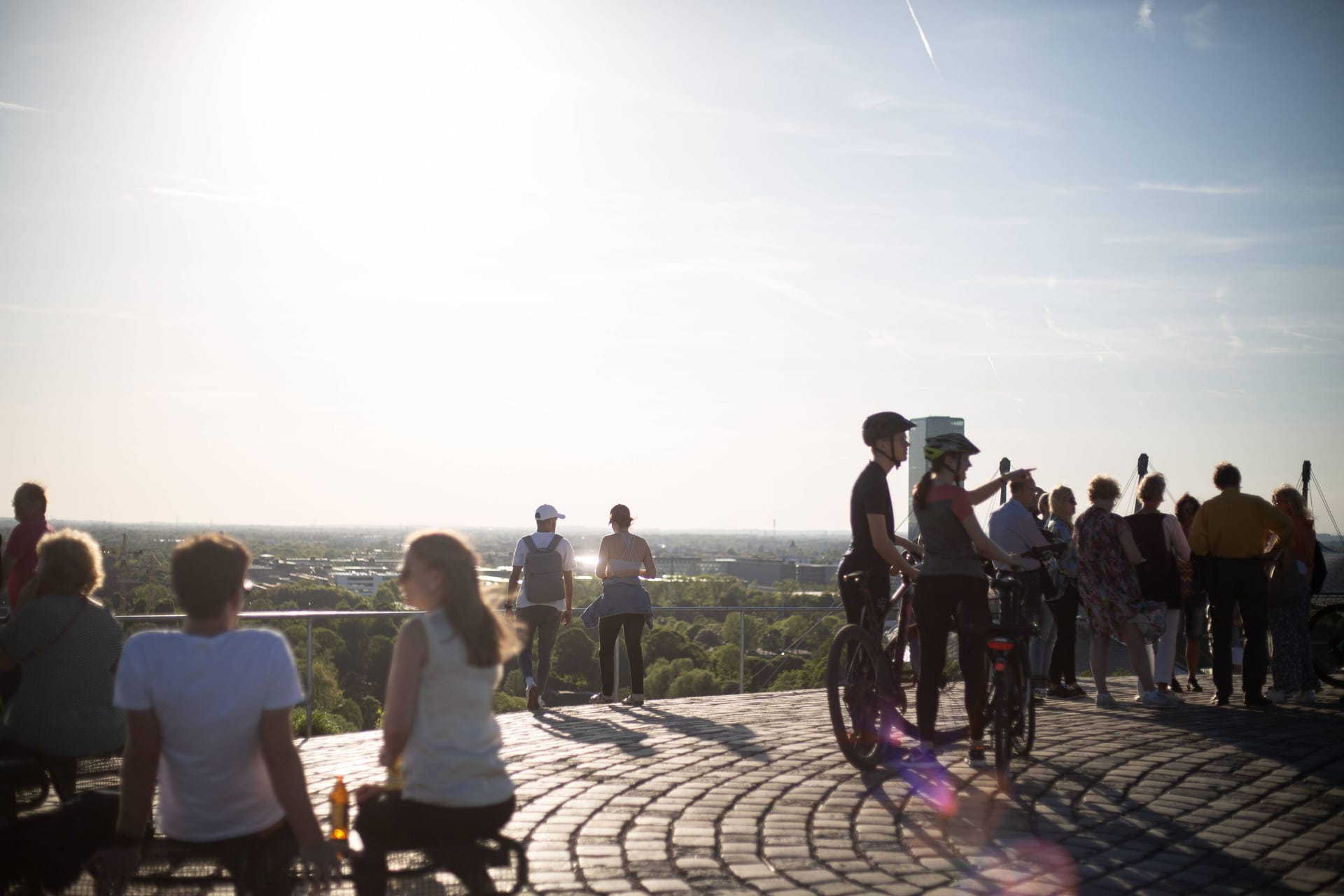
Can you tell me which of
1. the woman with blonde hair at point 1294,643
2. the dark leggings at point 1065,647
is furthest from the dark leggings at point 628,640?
the woman with blonde hair at point 1294,643

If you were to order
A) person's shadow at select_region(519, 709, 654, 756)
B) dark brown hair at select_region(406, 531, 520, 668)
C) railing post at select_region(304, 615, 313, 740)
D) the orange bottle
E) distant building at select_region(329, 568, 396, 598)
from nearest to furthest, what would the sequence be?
the orange bottle → dark brown hair at select_region(406, 531, 520, 668) → person's shadow at select_region(519, 709, 654, 756) → railing post at select_region(304, 615, 313, 740) → distant building at select_region(329, 568, 396, 598)

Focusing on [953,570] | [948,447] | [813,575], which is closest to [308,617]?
[953,570]

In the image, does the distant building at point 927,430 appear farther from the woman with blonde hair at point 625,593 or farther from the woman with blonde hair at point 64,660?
the woman with blonde hair at point 64,660

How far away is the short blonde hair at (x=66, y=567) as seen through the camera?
203 inches

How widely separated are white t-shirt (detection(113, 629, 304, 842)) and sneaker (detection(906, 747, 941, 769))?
5.04 m

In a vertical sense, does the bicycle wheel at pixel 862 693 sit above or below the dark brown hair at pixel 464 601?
below

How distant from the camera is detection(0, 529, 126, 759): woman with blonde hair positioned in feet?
15.9

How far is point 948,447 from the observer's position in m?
7.16

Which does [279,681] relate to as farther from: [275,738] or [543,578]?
[543,578]

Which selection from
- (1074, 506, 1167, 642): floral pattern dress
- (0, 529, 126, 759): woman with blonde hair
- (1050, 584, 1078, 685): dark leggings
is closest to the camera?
(0, 529, 126, 759): woman with blonde hair

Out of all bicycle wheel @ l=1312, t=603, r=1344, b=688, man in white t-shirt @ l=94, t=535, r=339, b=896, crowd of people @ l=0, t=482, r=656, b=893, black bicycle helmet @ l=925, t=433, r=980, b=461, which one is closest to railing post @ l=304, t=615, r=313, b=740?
black bicycle helmet @ l=925, t=433, r=980, b=461

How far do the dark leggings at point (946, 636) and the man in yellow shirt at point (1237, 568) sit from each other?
4.53 metres

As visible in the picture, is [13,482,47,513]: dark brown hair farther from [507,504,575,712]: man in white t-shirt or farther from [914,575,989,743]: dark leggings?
[914,575,989,743]: dark leggings

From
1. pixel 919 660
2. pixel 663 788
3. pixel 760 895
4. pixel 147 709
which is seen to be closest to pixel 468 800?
pixel 147 709
